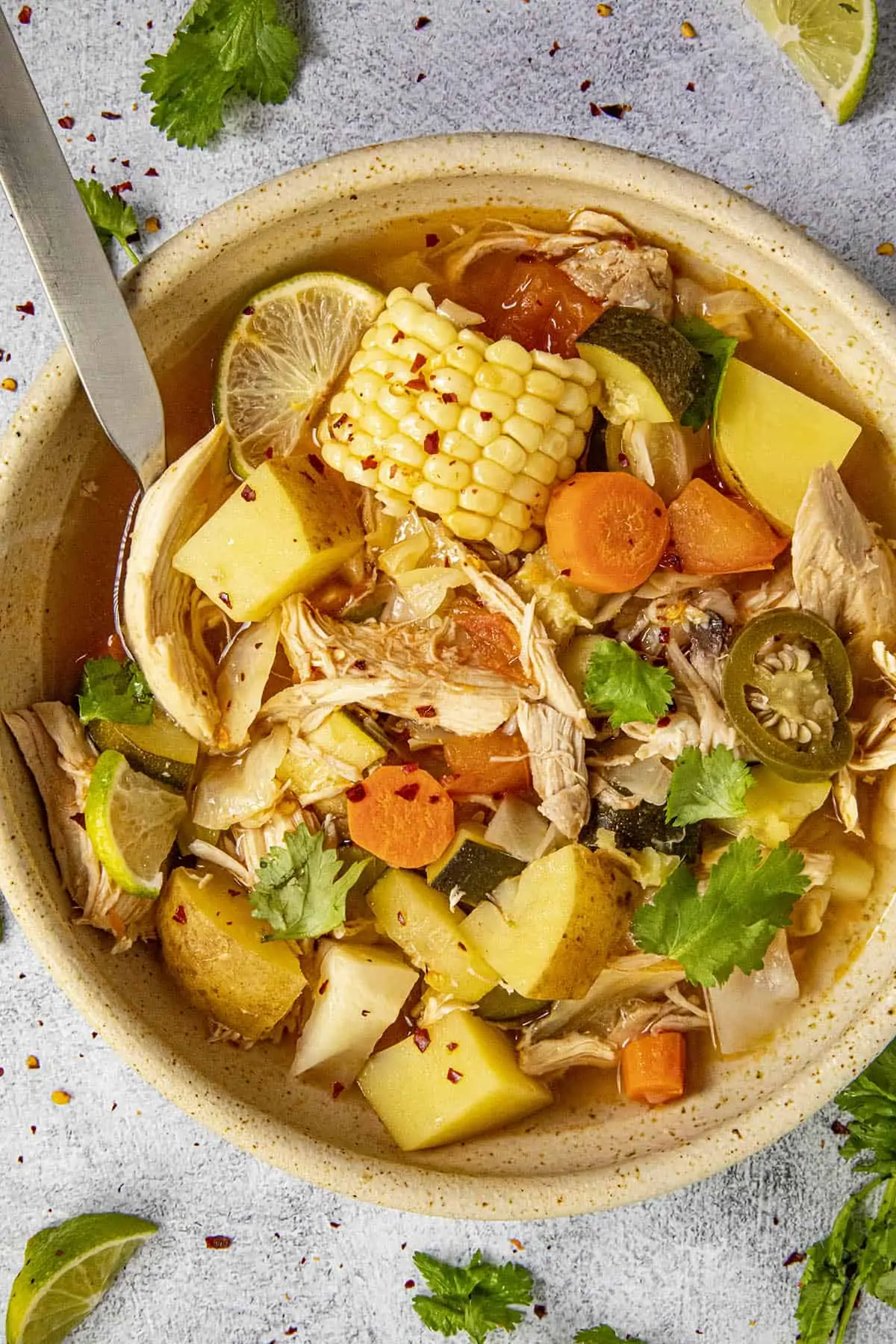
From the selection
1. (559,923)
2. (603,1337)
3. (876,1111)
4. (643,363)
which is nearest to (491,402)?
(643,363)

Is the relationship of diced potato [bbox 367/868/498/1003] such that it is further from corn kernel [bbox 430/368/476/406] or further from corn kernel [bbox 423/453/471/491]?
corn kernel [bbox 430/368/476/406]

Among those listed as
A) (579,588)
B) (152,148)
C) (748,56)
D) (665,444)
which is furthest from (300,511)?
(748,56)

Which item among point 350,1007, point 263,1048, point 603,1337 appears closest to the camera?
point 350,1007

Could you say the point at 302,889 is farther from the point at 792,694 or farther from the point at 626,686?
the point at 792,694

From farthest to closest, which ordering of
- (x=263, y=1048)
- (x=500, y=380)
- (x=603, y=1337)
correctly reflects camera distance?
(x=603, y=1337), (x=263, y=1048), (x=500, y=380)

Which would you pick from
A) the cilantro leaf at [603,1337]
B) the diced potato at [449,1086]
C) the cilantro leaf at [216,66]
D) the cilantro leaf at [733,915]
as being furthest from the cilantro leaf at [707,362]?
the cilantro leaf at [603,1337]

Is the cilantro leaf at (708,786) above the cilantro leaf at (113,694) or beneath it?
above

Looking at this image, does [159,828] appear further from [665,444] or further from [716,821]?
[665,444]

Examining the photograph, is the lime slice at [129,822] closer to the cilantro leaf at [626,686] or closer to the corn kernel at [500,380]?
the cilantro leaf at [626,686]
